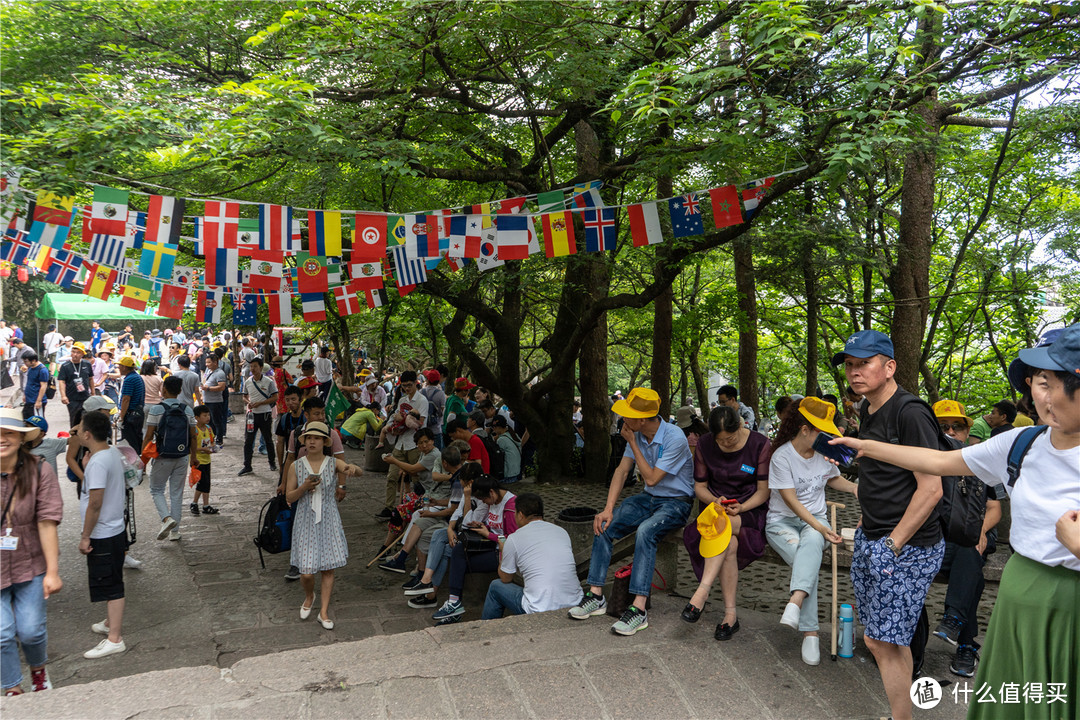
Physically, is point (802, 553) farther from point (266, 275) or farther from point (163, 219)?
point (266, 275)

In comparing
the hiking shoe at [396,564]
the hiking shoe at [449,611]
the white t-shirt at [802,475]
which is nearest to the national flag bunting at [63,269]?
the hiking shoe at [396,564]

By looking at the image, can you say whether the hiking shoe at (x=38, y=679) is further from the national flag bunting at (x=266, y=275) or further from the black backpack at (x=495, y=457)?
the black backpack at (x=495, y=457)

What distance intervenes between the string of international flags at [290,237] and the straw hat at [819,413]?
135 inches

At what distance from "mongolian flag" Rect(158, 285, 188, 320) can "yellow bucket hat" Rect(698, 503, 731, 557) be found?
6714mm

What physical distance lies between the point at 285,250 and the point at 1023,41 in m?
7.72

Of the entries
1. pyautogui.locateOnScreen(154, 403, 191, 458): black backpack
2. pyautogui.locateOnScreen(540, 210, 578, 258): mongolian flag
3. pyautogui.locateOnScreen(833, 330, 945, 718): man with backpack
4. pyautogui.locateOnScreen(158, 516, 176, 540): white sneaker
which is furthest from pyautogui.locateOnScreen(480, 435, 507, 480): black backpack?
pyautogui.locateOnScreen(833, 330, 945, 718): man with backpack

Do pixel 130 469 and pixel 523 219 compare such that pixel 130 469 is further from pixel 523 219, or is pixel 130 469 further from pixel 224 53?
pixel 224 53

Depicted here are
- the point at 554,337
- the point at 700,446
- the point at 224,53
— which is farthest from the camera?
the point at 554,337

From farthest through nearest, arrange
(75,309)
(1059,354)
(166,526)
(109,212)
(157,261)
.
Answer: (75,309), (166,526), (157,261), (109,212), (1059,354)

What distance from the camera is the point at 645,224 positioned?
7852mm

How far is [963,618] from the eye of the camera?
14.9 ft

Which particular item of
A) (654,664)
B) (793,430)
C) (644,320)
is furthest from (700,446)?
(644,320)

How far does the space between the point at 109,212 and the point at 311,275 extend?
2322 mm

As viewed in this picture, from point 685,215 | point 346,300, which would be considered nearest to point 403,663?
point 685,215
